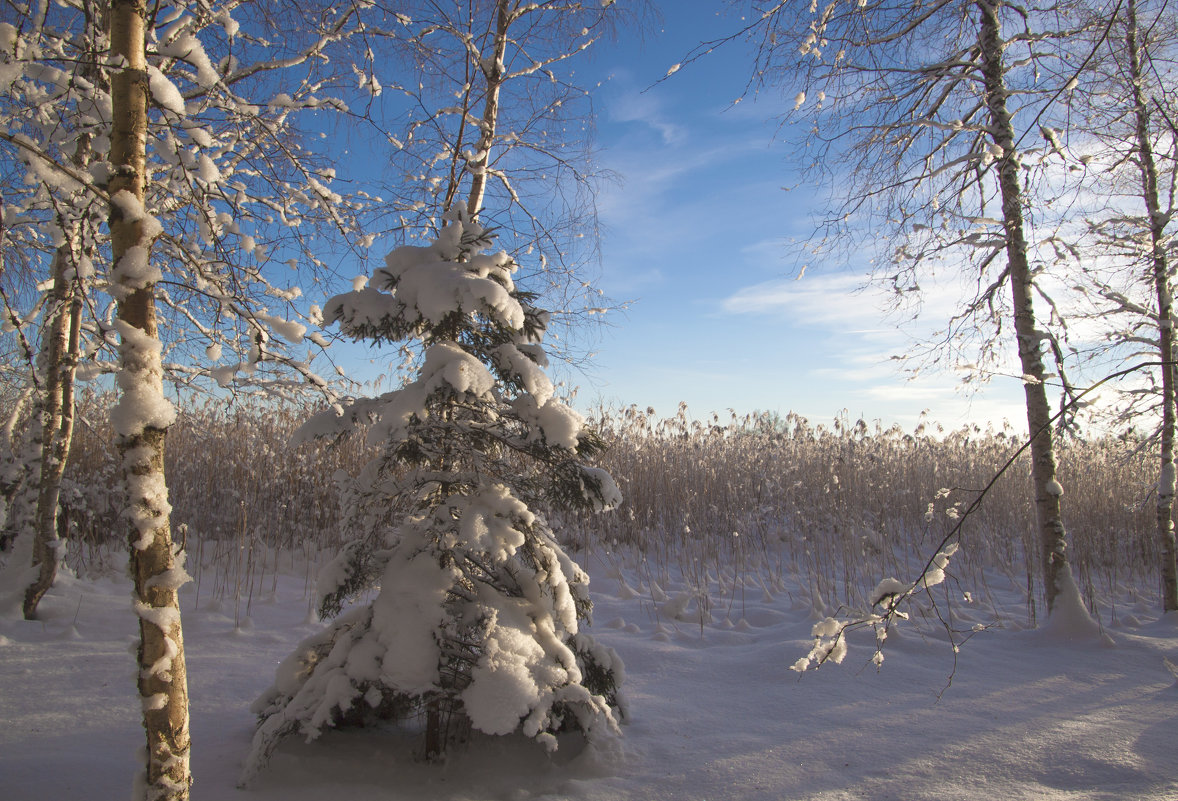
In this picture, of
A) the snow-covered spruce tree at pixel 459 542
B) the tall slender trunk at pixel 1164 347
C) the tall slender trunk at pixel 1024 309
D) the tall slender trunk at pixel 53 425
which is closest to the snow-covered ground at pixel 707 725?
the snow-covered spruce tree at pixel 459 542

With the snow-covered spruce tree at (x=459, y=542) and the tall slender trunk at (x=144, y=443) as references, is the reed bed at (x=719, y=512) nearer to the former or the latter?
the snow-covered spruce tree at (x=459, y=542)

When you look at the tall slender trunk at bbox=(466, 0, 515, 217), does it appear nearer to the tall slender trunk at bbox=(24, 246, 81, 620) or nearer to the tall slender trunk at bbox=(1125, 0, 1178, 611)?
the tall slender trunk at bbox=(24, 246, 81, 620)

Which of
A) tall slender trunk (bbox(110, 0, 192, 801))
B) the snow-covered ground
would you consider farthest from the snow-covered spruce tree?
tall slender trunk (bbox(110, 0, 192, 801))

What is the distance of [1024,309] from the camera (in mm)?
5238

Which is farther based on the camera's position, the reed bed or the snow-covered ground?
the reed bed

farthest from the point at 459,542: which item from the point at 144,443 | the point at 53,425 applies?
the point at 53,425

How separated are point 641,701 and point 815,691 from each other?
3.48 ft

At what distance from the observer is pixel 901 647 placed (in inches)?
178

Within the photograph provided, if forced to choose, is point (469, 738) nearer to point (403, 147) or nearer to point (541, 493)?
point (541, 493)

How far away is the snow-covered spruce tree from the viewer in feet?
7.77

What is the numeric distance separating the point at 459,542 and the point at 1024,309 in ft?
17.0

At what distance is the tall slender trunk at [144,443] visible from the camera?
5.50 ft

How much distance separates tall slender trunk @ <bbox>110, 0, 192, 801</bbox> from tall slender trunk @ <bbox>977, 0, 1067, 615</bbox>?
575cm

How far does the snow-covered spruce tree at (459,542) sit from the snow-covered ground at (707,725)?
0.20m
